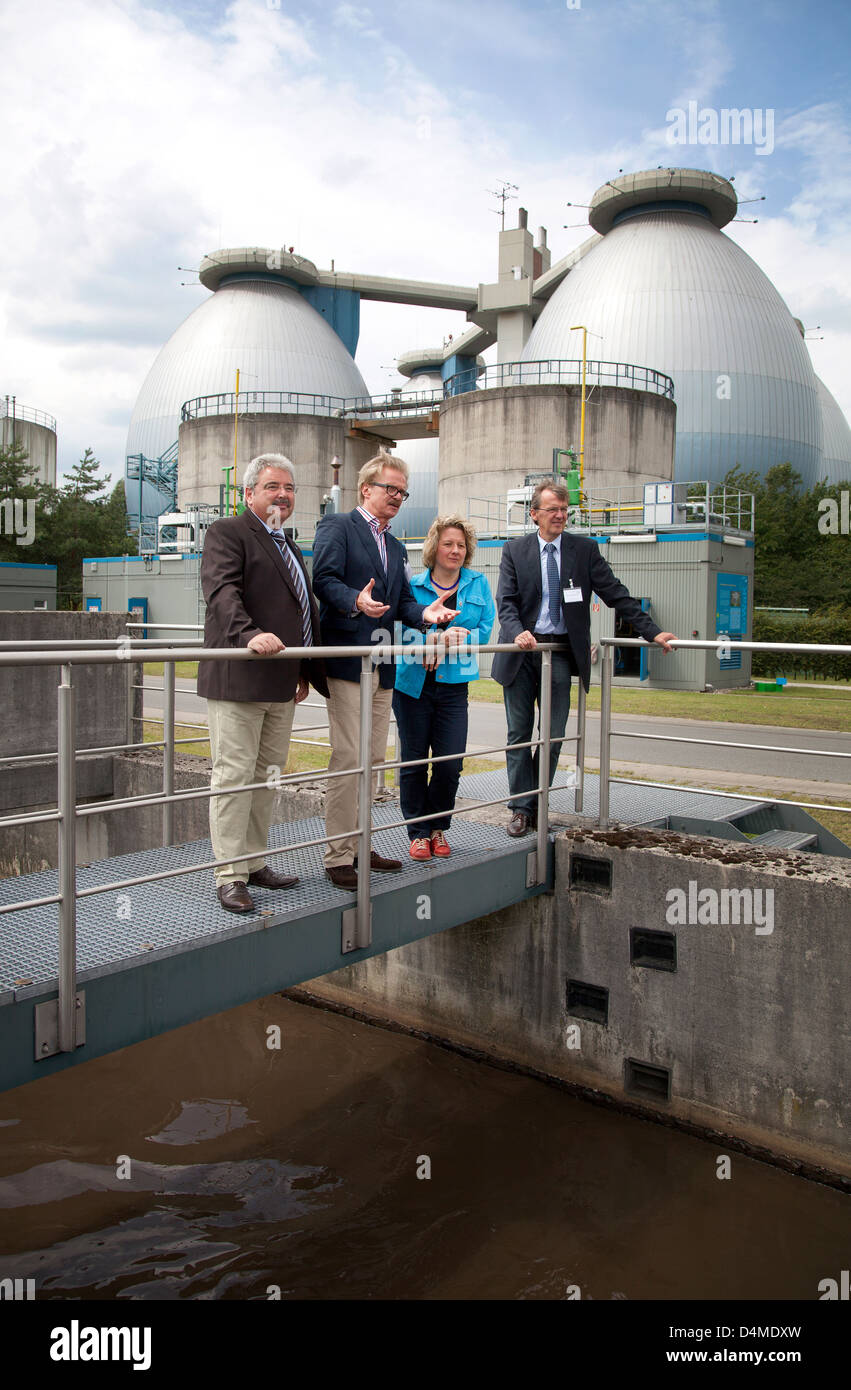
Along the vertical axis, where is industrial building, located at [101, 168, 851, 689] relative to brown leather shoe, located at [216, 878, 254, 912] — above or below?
above

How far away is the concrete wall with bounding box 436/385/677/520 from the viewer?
32.2m

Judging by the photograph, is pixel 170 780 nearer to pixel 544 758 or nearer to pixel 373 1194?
pixel 544 758

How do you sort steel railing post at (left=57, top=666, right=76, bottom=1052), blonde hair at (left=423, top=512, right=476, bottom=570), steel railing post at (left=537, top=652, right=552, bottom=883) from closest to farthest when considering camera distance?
steel railing post at (left=57, top=666, right=76, bottom=1052), blonde hair at (left=423, top=512, right=476, bottom=570), steel railing post at (left=537, top=652, right=552, bottom=883)

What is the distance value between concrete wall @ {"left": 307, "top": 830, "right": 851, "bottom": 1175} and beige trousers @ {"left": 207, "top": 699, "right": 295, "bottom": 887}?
2.14 m

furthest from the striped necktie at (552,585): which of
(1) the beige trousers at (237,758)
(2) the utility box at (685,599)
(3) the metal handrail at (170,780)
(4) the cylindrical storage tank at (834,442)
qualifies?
(4) the cylindrical storage tank at (834,442)

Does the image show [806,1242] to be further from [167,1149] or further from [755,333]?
[755,333]

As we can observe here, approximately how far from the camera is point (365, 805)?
13.7ft

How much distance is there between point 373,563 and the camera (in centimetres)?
458

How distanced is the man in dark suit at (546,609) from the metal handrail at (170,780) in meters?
0.21

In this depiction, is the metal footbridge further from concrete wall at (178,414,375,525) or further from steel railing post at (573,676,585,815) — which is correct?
concrete wall at (178,414,375,525)

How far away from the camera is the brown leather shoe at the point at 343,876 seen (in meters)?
4.43

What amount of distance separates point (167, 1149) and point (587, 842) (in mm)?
2835

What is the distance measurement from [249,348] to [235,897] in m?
50.1

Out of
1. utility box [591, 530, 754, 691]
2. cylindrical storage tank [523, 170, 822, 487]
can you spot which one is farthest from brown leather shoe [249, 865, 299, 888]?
cylindrical storage tank [523, 170, 822, 487]
